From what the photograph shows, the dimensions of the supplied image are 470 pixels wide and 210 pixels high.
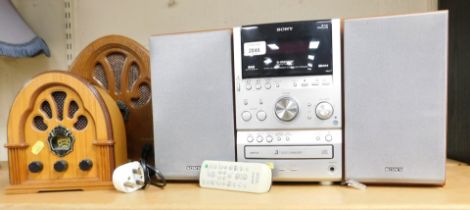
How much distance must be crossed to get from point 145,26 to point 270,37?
0.53 m

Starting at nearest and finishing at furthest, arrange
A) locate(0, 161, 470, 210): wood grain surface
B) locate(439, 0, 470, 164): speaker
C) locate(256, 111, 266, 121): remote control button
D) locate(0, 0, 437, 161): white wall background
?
1. locate(0, 161, 470, 210): wood grain surface
2. locate(256, 111, 266, 121): remote control button
3. locate(439, 0, 470, 164): speaker
4. locate(0, 0, 437, 161): white wall background

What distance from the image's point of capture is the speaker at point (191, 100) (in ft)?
1.83

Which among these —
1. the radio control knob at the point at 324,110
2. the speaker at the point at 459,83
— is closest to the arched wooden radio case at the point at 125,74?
the radio control knob at the point at 324,110

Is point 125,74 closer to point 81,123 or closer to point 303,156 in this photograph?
point 81,123

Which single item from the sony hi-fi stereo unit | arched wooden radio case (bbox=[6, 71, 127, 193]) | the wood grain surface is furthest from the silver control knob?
arched wooden radio case (bbox=[6, 71, 127, 193])

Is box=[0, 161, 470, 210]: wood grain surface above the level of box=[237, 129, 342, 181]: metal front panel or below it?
below

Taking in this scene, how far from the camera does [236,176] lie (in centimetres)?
52

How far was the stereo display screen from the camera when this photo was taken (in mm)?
523

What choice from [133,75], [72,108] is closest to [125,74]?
[133,75]

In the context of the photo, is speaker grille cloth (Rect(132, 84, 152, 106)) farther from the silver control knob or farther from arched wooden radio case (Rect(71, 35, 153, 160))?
the silver control knob

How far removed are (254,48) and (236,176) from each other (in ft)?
0.76

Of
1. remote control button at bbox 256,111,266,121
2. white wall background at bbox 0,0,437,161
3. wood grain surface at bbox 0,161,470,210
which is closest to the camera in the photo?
wood grain surface at bbox 0,161,470,210

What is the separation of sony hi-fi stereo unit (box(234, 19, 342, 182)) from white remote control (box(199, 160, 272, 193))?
3 cm

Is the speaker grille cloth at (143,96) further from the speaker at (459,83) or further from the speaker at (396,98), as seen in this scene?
the speaker at (459,83)
